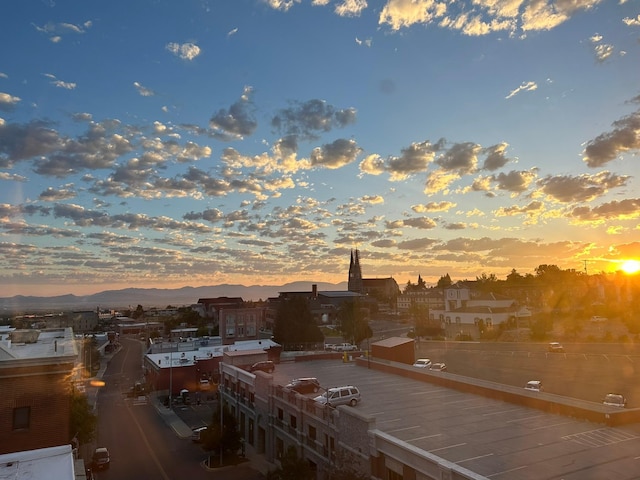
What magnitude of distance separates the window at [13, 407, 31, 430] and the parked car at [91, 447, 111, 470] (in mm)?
21497

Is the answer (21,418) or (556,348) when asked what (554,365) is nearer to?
(556,348)

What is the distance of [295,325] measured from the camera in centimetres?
9494

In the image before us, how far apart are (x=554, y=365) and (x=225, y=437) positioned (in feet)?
144

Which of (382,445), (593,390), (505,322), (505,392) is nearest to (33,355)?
(382,445)

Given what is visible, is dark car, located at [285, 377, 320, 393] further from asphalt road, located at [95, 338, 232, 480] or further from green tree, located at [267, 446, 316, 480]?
asphalt road, located at [95, 338, 232, 480]

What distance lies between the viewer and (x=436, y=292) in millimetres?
183000

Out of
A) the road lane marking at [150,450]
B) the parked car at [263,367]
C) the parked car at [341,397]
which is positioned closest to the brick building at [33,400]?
the parked car at [341,397]

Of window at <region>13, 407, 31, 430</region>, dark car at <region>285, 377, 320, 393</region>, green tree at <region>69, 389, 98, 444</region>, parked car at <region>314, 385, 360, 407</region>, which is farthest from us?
dark car at <region>285, 377, 320, 393</region>

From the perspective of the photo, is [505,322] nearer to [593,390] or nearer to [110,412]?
[593,390]

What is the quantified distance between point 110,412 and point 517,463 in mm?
55932

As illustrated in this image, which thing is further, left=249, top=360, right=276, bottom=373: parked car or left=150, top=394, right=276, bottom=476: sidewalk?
left=249, top=360, right=276, bottom=373: parked car

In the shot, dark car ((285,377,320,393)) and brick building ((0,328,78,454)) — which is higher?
brick building ((0,328,78,454))

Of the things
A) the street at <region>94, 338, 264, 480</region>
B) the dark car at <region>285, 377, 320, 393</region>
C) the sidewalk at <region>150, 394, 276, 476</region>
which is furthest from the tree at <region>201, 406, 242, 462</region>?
the dark car at <region>285, 377, 320, 393</region>

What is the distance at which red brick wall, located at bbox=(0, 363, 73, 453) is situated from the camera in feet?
69.6
